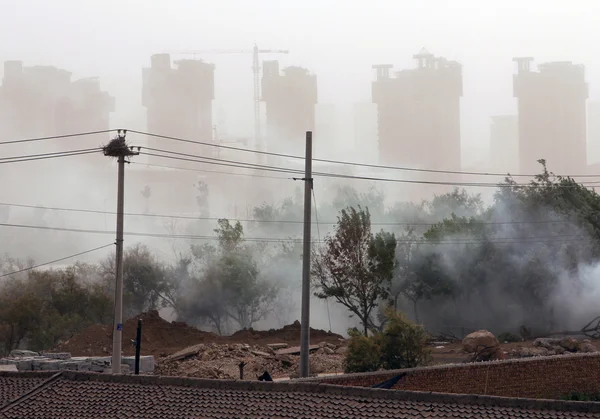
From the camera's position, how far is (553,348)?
37.8 m

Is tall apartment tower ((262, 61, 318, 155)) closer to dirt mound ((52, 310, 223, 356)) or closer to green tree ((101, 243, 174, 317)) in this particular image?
green tree ((101, 243, 174, 317))

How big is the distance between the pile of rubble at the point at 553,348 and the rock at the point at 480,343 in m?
0.82

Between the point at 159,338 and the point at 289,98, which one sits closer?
the point at 159,338

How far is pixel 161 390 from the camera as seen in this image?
64.1 ft

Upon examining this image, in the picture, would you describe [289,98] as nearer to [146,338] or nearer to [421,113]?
[421,113]

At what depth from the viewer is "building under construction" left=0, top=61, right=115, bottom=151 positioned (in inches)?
4727

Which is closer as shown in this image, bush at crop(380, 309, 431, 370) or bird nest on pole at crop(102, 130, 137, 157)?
bird nest on pole at crop(102, 130, 137, 157)

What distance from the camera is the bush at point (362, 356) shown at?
32.2 meters

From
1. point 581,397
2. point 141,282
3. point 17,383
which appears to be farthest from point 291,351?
point 141,282

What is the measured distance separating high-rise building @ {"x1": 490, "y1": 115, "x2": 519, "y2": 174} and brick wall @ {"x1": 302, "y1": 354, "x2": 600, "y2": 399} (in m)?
115

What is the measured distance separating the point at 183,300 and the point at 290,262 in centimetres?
824

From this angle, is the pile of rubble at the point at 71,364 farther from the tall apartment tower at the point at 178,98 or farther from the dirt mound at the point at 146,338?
the tall apartment tower at the point at 178,98

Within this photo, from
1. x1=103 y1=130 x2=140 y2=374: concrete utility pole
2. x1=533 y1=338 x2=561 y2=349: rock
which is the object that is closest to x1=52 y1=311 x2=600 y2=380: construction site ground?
x1=533 y1=338 x2=561 y2=349: rock

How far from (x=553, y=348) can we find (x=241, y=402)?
22.4 metres
